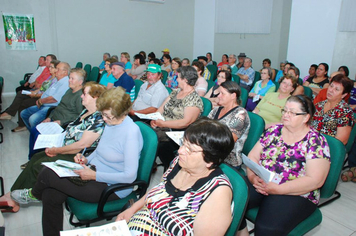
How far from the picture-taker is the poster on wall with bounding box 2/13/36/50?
297 inches

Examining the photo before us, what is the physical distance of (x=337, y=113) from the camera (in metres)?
2.53

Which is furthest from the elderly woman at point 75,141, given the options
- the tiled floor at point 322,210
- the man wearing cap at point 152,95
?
the man wearing cap at point 152,95

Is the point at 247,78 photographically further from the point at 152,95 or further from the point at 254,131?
the point at 254,131

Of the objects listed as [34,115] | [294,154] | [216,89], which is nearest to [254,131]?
[294,154]

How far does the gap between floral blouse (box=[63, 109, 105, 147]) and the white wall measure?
679 centimetres

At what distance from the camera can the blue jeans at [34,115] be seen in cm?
362

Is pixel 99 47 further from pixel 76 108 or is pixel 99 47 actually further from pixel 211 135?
pixel 211 135

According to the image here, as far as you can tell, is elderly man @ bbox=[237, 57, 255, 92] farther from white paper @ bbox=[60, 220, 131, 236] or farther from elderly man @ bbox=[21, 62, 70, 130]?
white paper @ bbox=[60, 220, 131, 236]

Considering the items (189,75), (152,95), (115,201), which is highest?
(189,75)

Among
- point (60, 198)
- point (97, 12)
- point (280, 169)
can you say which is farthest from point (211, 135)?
point (97, 12)

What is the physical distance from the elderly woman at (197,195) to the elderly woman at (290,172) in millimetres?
580

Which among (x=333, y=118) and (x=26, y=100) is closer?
(x=333, y=118)

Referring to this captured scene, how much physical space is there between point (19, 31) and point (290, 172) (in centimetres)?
850

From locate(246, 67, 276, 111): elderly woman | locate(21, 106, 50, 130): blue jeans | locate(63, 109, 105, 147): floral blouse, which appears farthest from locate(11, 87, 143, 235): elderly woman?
locate(246, 67, 276, 111): elderly woman
